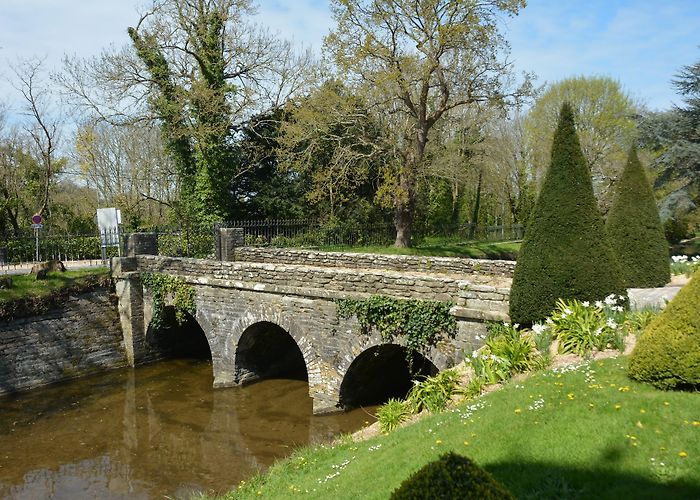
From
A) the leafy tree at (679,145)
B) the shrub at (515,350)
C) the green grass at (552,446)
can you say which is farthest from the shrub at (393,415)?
the leafy tree at (679,145)

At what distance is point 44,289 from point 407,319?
11326 mm

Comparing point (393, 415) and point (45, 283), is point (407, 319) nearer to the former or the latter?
point (393, 415)

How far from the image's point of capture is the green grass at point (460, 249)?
78.4 feet

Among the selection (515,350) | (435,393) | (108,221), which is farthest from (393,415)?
(108,221)

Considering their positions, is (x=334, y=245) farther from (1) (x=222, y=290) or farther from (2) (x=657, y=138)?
(2) (x=657, y=138)

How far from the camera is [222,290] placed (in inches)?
582

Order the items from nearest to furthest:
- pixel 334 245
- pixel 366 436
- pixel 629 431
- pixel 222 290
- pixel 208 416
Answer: pixel 629 431
pixel 366 436
pixel 208 416
pixel 222 290
pixel 334 245

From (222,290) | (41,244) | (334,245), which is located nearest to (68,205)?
(41,244)

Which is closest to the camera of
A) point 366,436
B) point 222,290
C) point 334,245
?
point 366,436

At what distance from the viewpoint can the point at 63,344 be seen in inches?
627

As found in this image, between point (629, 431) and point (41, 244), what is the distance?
2189 cm

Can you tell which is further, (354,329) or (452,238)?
(452,238)

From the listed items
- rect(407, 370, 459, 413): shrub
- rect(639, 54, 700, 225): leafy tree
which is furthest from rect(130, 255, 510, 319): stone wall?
rect(639, 54, 700, 225): leafy tree

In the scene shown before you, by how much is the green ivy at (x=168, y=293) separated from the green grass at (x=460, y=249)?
871 cm
